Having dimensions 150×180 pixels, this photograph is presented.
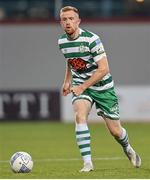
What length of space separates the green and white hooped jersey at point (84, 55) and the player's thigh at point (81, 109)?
1.06 feet

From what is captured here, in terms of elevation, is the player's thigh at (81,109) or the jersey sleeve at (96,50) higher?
the jersey sleeve at (96,50)

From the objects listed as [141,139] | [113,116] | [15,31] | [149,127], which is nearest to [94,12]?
[15,31]

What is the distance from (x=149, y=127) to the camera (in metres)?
26.1

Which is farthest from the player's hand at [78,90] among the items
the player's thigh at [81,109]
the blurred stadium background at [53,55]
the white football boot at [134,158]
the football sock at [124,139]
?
the blurred stadium background at [53,55]

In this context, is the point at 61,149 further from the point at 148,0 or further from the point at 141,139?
the point at 148,0

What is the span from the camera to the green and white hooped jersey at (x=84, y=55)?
42.4 ft

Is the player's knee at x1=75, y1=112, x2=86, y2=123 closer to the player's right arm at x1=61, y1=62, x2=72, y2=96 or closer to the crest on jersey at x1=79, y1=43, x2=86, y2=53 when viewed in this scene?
the player's right arm at x1=61, y1=62, x2=72, y2=96

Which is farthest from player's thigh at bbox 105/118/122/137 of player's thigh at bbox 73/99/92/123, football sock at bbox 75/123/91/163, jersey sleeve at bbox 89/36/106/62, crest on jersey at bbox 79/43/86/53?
crest on jersey at bbox 79/43/86/53

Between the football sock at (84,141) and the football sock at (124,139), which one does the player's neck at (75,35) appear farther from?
the football sock at (124,139)

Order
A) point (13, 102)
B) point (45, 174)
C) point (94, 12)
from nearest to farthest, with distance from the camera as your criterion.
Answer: point (45, 174), point (13, 102), point (94, 12)

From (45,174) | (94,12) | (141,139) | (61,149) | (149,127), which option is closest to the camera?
(45,174)

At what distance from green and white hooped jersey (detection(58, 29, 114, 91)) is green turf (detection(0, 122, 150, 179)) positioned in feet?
4.32

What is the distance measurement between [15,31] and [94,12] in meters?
2.77

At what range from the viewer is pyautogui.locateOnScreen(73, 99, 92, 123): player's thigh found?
12.8 meters
